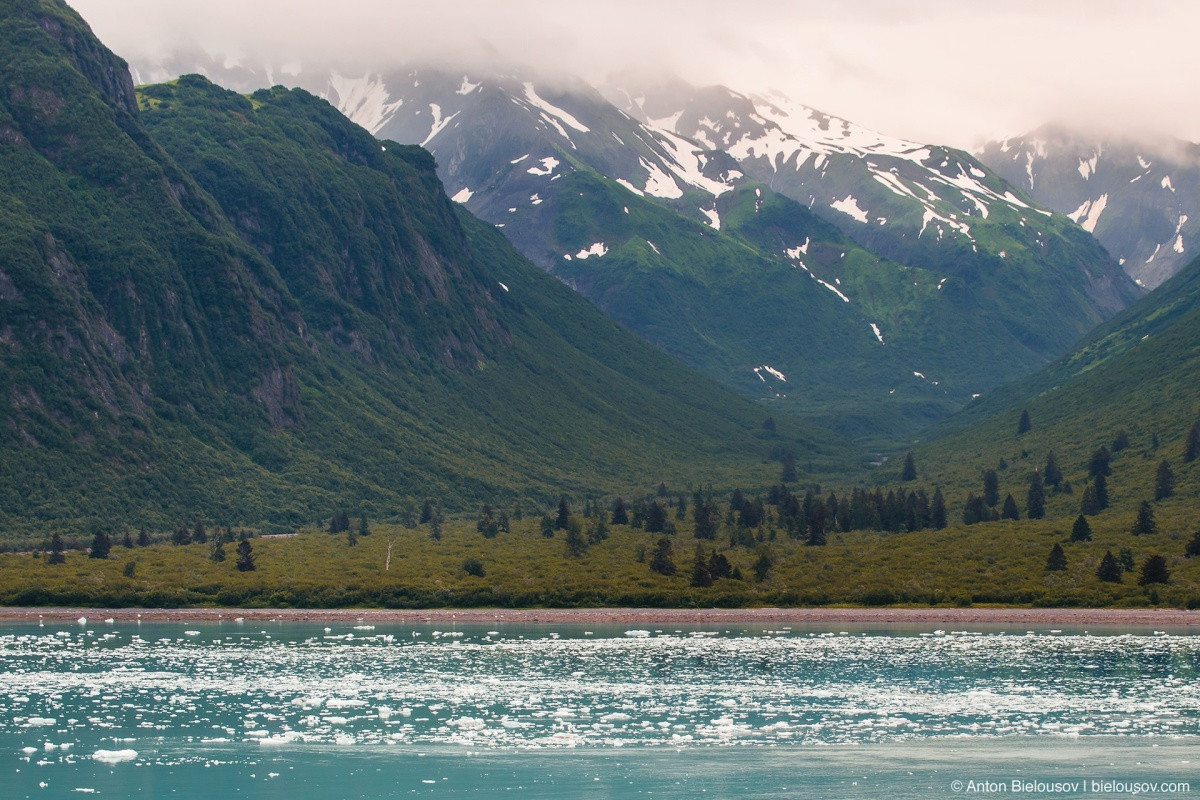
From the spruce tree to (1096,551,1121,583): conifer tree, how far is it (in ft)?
15.7

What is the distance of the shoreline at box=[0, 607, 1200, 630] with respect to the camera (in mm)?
165500

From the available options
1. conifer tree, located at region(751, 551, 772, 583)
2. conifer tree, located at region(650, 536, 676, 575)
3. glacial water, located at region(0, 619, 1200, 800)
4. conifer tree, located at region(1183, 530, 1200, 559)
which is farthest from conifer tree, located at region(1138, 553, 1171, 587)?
conifer tree, located at region(650, 536, 676, 575)

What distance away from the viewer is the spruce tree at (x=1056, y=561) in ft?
617

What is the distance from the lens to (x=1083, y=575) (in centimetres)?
18400

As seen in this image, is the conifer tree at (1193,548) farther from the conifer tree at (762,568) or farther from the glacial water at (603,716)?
the glacial water at (603,716)

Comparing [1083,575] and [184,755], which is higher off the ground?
[1083,575]

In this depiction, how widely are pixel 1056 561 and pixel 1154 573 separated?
1253cm

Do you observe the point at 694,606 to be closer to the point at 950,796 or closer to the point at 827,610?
the point at 827,610

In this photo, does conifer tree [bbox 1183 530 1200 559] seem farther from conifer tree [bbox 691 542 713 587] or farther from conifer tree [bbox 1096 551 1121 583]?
conifer tree [bbox 691 542 713 587]

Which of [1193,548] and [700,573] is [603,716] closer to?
[700,573]

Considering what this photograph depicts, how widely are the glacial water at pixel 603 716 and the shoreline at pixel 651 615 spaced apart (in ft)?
50.3

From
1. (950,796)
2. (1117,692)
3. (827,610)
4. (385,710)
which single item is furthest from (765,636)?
(950,796)

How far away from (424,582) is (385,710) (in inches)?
3452

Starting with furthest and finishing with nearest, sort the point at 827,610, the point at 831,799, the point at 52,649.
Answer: the point at 827,610 → the point at 52,649 → the point at 831,799
